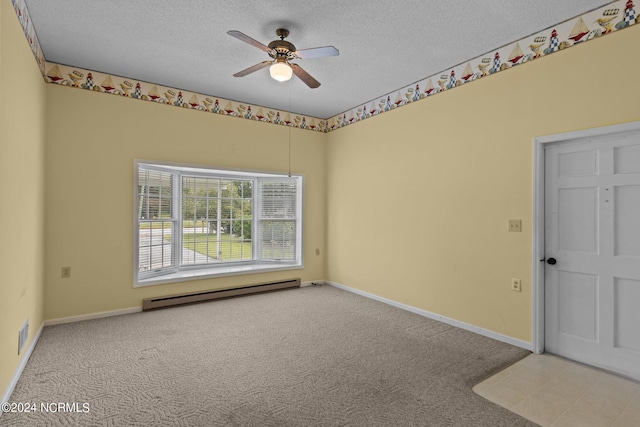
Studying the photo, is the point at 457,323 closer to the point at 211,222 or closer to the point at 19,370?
the point at 211,222

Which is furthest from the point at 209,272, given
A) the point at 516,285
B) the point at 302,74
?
the point at 516,285

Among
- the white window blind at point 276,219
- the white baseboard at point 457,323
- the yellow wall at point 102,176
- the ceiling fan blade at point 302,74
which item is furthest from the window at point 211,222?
the ceiling fan blade at point 302,74

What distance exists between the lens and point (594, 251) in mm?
2711

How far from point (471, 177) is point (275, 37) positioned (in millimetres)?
2468

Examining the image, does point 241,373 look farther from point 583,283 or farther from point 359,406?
point 583,283

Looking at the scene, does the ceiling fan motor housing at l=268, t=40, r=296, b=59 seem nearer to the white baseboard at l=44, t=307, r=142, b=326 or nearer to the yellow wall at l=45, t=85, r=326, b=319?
the yellow wall at l=45, t=85, r=326, b=319

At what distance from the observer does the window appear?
13.9ft

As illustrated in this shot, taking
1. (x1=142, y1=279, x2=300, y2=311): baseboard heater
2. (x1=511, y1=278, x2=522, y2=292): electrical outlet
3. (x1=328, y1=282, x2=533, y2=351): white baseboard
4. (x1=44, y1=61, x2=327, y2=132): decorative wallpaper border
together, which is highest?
(x1=44, y1=61, x2=327, y2=132): decorative wallpaper border

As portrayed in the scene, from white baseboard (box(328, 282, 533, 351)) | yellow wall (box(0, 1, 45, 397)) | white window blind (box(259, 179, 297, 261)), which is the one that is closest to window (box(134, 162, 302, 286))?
white window blind (box(259, 179, 297, 261))

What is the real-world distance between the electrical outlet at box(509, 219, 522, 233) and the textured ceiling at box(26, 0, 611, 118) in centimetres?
173

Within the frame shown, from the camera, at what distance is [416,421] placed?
1.97m

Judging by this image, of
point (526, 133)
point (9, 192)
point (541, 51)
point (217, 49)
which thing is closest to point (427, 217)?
point (526, 133)

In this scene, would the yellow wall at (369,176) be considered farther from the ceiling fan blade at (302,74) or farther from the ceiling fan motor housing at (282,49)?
the ceiling fan motor housing at (282,49)

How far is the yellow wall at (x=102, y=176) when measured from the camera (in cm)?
357
